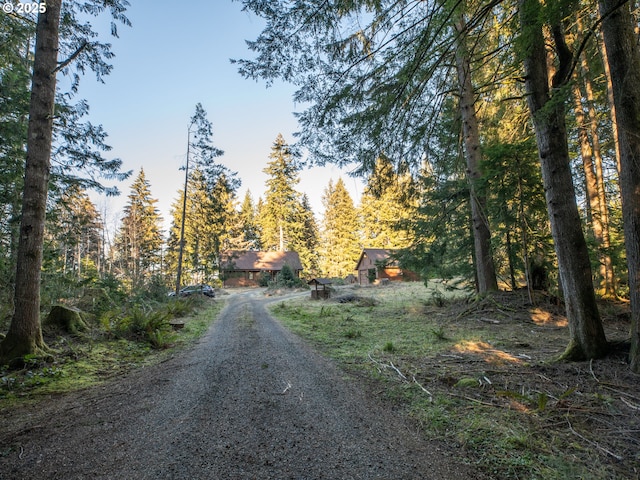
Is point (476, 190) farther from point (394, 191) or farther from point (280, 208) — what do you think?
point (280, 208)

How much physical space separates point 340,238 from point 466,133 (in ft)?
117

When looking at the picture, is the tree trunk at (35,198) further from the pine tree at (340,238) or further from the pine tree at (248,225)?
the pine tree at (340,238)

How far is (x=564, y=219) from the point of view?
4434mm

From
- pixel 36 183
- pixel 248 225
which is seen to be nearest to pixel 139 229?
pixel 248 225

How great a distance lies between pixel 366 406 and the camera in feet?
10.7

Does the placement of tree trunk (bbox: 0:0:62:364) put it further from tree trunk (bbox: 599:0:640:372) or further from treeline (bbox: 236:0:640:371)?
tree trunk (bbox: 599:0:640:372)

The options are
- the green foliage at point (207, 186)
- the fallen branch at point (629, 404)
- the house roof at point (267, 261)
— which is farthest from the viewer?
the house roof at point (267, 261)

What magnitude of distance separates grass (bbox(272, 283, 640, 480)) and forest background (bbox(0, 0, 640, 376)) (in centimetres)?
96

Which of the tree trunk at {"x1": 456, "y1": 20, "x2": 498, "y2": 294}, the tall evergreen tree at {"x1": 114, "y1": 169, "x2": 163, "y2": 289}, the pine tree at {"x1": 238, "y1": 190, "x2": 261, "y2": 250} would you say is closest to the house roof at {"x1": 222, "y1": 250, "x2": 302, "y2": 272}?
the pine tree at {"x1": 238, "y1": 190, "x2": 261, "y2": 250}

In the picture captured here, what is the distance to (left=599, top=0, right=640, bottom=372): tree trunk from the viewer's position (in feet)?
11.7

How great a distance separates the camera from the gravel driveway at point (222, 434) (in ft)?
7.11

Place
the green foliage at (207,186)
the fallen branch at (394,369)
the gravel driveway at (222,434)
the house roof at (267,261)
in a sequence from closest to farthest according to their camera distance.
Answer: the gravel driveway at (222,434)
the fallen branch at (394,369)
the green foliage at (207,186)
the house roof at (267,261)

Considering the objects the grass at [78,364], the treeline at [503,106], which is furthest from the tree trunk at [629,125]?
the grass at [78,364]

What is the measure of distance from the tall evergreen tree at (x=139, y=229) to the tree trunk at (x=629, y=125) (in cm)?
3819
